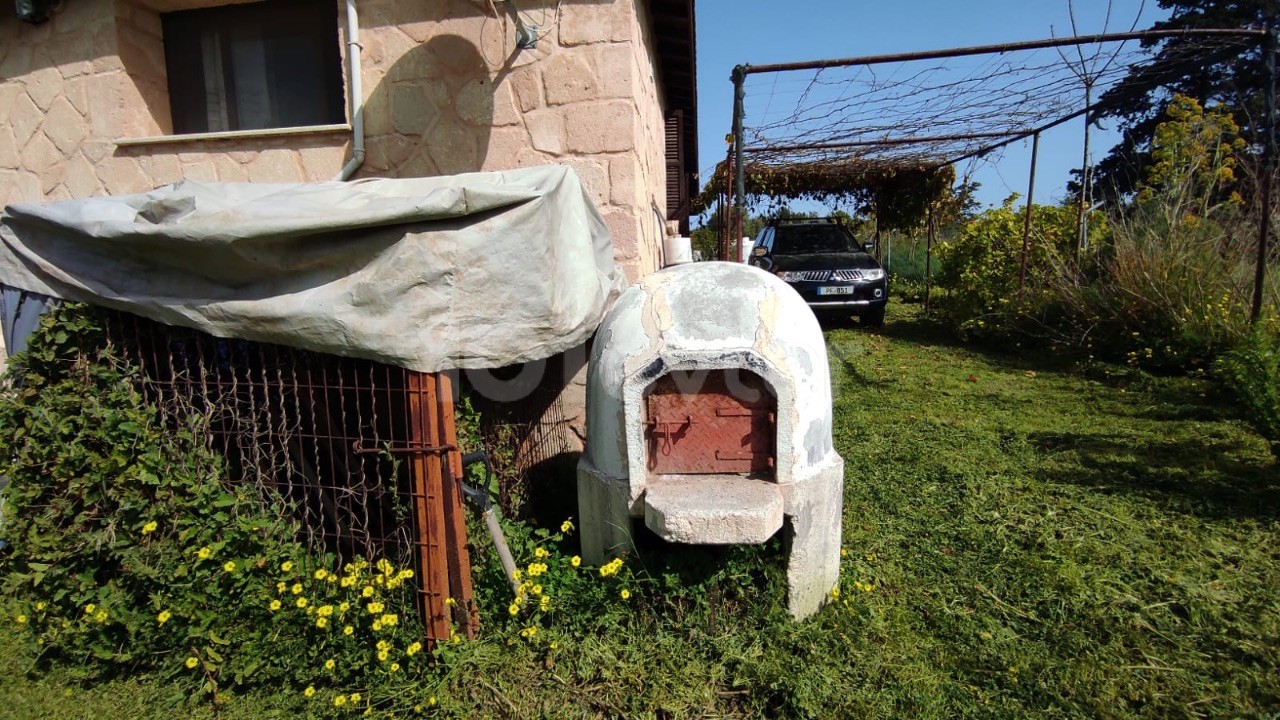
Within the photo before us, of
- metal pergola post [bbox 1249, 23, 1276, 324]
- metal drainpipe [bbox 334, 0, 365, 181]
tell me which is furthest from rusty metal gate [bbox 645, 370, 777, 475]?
metal pergola post [bbox 1249, 23, 1276, 324]

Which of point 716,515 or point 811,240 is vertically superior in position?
point 811,240

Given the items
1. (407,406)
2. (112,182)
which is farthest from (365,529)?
(112,182)

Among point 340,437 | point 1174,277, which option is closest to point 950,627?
point 340,437

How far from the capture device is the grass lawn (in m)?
2.39

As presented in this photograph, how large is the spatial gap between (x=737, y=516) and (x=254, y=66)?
4.54 metres

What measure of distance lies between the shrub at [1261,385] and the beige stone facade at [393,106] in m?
3.91

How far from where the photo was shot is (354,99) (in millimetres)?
3918

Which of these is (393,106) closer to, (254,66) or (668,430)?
(254,66)

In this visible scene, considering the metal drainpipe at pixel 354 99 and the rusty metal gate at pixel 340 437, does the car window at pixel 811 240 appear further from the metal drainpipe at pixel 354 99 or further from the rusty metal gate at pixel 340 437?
the rusty metal gate at pixel 340 437

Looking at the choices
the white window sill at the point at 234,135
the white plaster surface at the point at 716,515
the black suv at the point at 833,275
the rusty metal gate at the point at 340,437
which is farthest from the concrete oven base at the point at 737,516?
the black suv at the point at 833,275

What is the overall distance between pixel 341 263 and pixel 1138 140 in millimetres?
30000

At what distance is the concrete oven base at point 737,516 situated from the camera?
248 cm

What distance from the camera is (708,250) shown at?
92.5ft

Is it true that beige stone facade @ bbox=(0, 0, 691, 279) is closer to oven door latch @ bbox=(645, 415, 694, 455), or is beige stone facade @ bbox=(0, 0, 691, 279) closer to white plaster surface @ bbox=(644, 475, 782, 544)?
oven door latch @ bbox=(645, 415, 694, 455)
